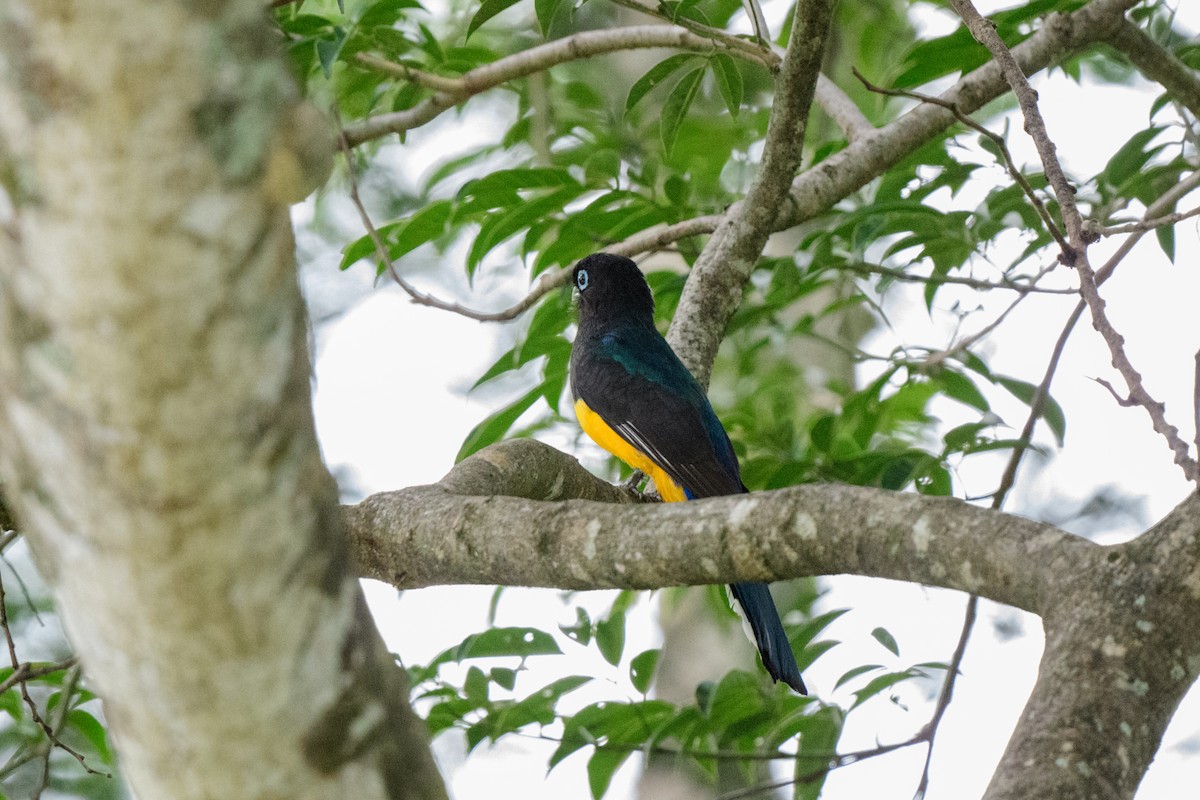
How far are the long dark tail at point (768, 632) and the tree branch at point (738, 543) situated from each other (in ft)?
3.95

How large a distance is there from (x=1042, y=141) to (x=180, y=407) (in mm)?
1523

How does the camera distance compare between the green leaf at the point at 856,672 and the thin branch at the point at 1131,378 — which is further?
the green leaf at the point at 856,672

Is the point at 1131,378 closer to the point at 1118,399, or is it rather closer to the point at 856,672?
the point at 1118,399

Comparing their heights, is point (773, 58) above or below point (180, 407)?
above

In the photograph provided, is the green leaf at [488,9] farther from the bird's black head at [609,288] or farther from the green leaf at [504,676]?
the green leaf at [504,676]

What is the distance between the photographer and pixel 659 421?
4156 millimetres

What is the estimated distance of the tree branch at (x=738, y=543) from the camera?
1812 millimetres

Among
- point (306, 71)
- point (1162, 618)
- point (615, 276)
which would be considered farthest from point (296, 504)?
point (615, 276)

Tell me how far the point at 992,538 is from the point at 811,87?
1762mm

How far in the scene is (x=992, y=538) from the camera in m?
1.81

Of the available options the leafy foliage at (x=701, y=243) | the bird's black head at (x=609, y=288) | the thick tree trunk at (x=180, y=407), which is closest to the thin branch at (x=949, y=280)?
the leafy foliage at (x=701, y=243)

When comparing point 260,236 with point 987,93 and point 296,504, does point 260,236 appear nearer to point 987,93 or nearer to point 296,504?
point 296,504

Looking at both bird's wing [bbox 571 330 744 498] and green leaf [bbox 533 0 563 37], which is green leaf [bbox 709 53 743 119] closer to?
green leaf [bbox 533 0 563 37]

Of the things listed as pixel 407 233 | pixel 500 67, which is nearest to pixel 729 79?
pixel 500 67
